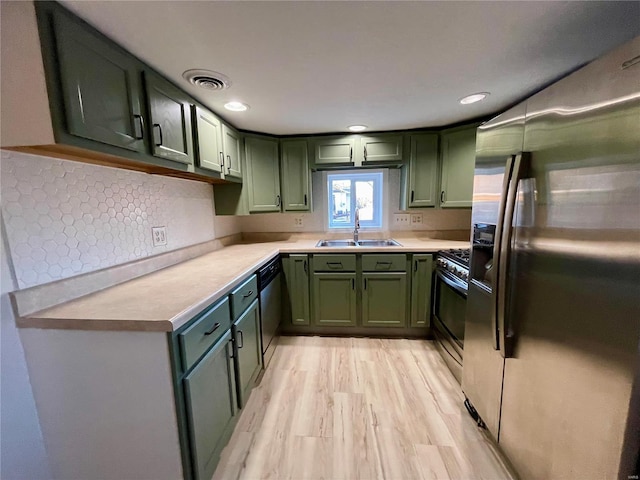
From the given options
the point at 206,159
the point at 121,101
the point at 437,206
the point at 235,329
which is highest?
the point at 121,101

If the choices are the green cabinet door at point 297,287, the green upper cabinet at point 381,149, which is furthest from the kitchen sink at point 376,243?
the green upper cabinet at point 381,149

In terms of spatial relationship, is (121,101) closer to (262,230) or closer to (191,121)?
(191,121)

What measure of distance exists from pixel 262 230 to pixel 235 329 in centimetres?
171

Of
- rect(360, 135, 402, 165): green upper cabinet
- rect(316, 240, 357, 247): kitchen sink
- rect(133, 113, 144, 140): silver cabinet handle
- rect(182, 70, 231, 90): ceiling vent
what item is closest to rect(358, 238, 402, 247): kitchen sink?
rect(316, 240, 357, 247): kitchen sink

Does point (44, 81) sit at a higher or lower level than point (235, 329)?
higher

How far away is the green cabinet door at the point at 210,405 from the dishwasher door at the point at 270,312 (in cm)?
58

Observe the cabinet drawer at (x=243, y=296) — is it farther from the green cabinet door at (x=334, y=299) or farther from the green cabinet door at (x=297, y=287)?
the green cabinet door at (x=334, y=299)

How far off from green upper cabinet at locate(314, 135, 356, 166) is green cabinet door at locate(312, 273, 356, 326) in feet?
3.68

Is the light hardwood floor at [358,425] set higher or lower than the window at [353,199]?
lower

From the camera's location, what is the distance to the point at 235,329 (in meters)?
1.49

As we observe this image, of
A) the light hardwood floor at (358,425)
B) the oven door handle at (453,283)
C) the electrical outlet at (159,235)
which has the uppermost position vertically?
the electrical outlet at (159,235)

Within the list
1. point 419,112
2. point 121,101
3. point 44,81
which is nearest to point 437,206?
point 419,112

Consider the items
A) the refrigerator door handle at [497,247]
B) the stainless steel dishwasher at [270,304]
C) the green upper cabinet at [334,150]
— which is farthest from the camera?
the green upper cabinet at [334,150]

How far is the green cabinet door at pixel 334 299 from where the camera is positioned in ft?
8.16
